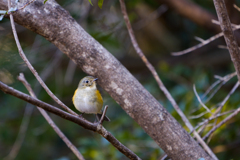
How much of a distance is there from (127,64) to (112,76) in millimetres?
3190

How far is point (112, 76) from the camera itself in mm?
1935

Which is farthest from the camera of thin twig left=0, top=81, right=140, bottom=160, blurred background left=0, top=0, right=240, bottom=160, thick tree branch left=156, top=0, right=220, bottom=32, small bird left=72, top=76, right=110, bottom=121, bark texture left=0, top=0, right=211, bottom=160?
thick tree branch left=156, top=0, right=220, bottom=32

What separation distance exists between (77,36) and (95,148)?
74.7 inches

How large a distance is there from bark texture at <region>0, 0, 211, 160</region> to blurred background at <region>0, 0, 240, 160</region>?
54.0 inches

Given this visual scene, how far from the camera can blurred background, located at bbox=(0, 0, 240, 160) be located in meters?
3.50

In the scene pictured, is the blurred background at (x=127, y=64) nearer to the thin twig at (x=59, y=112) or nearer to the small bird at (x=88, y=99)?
the small bird at (x=88, y=99)

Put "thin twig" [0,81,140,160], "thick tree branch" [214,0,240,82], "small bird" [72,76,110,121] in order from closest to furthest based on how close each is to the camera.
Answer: "thin twig" [0,81,140,160], "thick tree branch" [214,0,240,82], "small bird" [72,76,110,121]

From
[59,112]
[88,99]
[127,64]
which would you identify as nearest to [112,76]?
[59,112]

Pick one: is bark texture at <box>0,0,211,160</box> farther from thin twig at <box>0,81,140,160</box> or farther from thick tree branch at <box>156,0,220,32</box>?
thick tree branch at <box>156,0,220,32</box>

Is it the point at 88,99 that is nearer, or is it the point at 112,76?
the point at 112,76

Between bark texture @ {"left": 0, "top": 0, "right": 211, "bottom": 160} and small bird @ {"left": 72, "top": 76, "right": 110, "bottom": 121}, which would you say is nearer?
bark texture @ {"left": 0, "top": 0, "right": 211, "bottom": 160}

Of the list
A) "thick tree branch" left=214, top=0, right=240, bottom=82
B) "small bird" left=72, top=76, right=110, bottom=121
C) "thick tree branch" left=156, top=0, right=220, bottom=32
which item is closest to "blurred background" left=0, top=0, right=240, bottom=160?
"thick tree branch" left=156, top=0, right=220, bottom=32

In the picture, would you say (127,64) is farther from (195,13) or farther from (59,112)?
(59,112)

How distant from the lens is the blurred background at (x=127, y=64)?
3.50m
